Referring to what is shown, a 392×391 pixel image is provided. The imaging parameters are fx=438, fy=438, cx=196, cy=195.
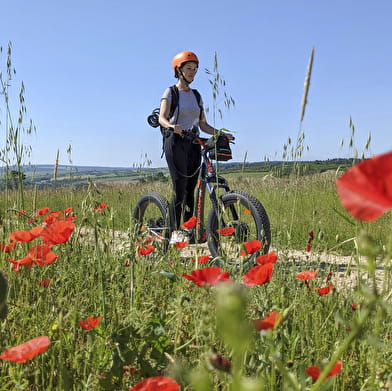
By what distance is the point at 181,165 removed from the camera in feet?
14.0

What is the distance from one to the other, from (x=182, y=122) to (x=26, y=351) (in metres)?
3.55

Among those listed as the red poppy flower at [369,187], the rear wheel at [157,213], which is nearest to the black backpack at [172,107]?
the rear wheel at [157,213]

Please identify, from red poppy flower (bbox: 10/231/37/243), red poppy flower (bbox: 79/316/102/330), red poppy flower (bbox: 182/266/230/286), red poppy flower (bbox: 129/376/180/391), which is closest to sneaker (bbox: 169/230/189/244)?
red poppy flower (bbox: 10/231/37/243)

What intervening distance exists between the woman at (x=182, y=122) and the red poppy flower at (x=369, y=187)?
3.64 meters

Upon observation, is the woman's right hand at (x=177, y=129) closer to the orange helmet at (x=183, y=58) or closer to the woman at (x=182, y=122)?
the woman at (x=182, y=122)

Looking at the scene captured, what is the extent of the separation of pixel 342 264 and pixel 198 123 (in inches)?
76.3

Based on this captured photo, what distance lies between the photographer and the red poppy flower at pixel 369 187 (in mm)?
371

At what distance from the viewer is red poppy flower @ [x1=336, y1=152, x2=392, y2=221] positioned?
0.37 m

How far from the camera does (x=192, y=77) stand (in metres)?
4.20

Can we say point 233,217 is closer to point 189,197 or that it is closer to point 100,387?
point 189,197

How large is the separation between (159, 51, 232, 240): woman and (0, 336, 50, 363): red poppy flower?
317 centimetres

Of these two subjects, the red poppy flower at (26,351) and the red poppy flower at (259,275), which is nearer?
A: the red poppy flower at (26,351)

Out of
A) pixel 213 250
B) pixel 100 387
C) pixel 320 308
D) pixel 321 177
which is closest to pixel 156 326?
pixel 100 387

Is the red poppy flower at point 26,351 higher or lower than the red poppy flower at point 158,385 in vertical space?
lower
